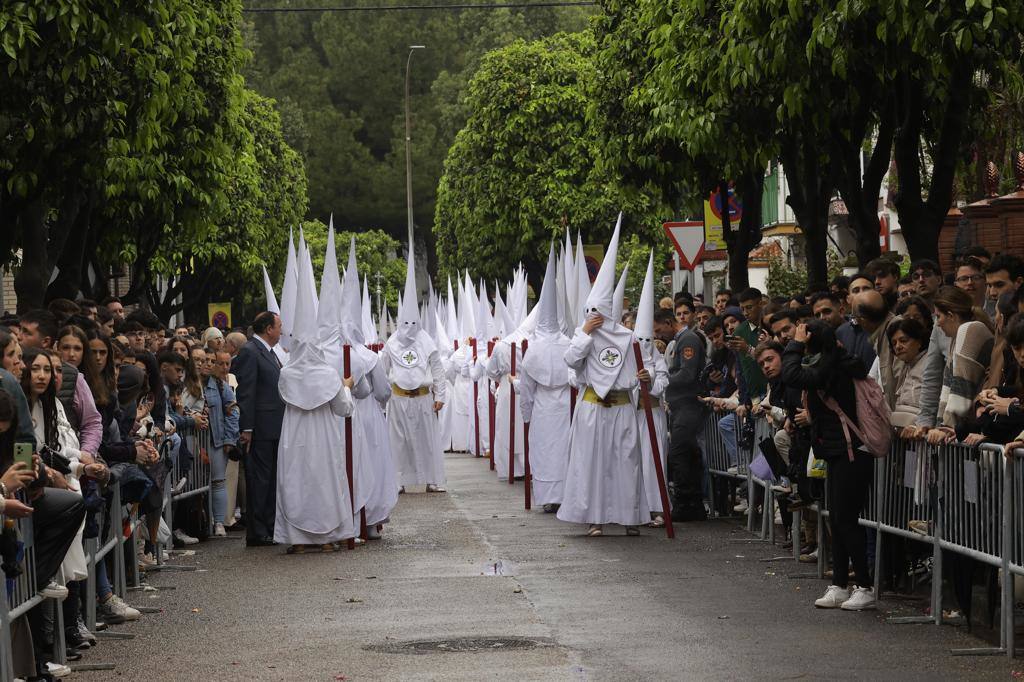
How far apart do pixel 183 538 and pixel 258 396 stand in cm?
144

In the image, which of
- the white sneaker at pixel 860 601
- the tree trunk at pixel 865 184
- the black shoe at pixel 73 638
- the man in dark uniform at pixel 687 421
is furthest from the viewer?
the tree trunk at pixel 865 184

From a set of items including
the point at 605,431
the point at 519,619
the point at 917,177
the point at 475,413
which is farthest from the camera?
the point at 475,413

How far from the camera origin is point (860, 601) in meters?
11.7

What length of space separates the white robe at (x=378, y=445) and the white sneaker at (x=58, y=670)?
23.6ft

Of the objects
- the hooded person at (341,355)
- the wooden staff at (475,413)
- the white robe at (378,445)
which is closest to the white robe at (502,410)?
the wooden staff at (475,413)

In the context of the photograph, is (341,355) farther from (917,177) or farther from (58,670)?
(58,670)

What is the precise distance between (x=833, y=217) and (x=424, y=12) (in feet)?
157

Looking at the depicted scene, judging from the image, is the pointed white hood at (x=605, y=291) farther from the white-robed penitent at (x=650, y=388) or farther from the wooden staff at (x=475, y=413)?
the wooden staff at (x=475, y=413)

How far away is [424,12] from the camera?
296 ft

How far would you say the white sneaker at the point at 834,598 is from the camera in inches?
470

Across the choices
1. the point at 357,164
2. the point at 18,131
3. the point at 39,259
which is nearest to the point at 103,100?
the point at 18,131

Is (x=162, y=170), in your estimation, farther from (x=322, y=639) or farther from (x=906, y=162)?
(x=322, y=639)

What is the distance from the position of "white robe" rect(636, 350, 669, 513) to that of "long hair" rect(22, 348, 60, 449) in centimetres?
745

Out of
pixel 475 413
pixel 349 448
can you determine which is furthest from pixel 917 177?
pixel 475 413
